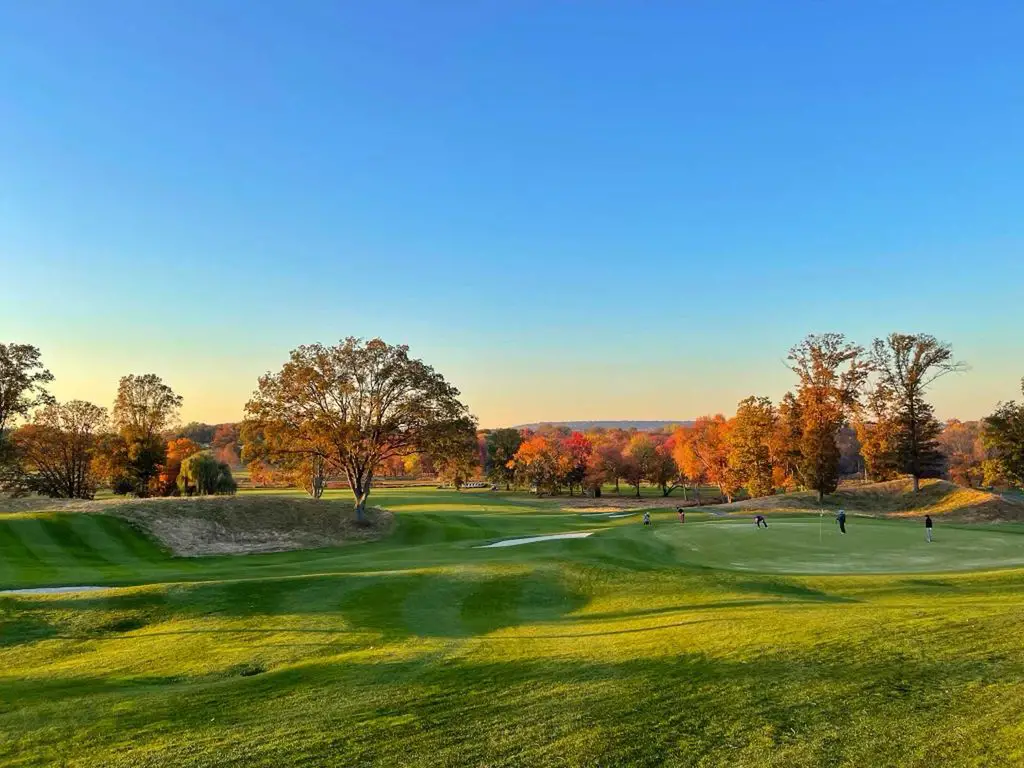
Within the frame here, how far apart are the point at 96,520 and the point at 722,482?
249 ft

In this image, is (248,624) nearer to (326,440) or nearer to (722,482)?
(326,440)

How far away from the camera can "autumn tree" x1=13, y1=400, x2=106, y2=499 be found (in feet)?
226

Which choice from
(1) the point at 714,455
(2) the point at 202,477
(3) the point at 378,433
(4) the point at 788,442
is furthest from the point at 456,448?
(1) the point at 714,455

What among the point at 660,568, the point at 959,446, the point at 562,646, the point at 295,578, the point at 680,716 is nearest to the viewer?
the point at 680,716

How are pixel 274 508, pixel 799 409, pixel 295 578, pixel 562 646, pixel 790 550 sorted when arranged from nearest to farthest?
pixel 562 646 < pixel 295 578 < pixel 790 550 < pixel 274 508 < pixel 799 409

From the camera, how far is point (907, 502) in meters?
65.3

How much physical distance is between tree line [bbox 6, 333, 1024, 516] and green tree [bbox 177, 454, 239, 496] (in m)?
0.14

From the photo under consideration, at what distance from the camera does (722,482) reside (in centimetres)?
8969

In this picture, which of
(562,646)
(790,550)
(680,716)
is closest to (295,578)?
(562,646)

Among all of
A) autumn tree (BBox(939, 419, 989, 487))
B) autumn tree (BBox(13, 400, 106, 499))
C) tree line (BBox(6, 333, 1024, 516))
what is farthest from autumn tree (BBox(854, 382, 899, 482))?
autumn tree (BBox(13, 400, 106, 499))

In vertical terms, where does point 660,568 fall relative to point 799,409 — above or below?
below

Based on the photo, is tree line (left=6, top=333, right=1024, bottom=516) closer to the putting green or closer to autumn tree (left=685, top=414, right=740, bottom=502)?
autumn tree (left=685, top=414, right=740, bottom=502)

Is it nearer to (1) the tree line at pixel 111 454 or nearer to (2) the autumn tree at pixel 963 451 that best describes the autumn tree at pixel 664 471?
(2) the autumn tree at pixel 963 451

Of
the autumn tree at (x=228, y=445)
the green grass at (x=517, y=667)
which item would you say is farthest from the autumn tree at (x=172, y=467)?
the autumn tree at (x=228, y=445)
